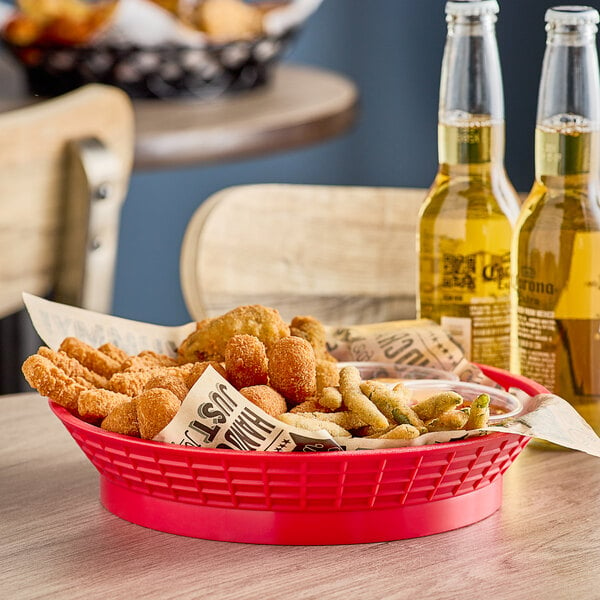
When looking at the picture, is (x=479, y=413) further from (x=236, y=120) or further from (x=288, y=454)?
(x=236, y=120)

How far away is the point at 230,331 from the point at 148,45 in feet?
4.50

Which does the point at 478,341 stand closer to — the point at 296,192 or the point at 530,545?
the point at 530,545

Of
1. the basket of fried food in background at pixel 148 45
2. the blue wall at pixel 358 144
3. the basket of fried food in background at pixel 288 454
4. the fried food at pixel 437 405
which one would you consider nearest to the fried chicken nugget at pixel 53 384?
the basket of fried food in background at pixel 288 454

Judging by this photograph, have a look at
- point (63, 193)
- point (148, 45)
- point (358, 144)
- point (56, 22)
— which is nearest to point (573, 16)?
point (63, 193)

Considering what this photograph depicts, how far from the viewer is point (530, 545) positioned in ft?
2.30

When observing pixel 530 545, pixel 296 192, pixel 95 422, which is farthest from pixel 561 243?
pixel 296 192

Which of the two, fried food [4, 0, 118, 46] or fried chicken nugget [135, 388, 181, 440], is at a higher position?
fried food [4, 0, 118, 46]

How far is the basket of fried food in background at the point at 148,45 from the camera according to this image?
2084 millimetres

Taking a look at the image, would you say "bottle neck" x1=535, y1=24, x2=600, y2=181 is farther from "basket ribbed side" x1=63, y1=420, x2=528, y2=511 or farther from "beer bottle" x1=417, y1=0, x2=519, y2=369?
"basket ribbed side" x1=63, y1=420, x2=528, y2=511

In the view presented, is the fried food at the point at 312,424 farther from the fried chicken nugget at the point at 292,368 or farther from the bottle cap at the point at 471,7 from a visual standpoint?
the bottle cap at the point at 471,7

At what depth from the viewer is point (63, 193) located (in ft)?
4.28

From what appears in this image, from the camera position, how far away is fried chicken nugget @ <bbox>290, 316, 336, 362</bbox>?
831 millimetres

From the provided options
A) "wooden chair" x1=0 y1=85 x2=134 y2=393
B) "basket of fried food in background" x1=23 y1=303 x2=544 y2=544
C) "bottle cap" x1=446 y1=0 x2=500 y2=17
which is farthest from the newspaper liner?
"wooden chair" x1=0 y1=85 x2=134 y2=393

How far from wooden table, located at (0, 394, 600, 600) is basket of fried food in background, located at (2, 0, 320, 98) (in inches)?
55.2
